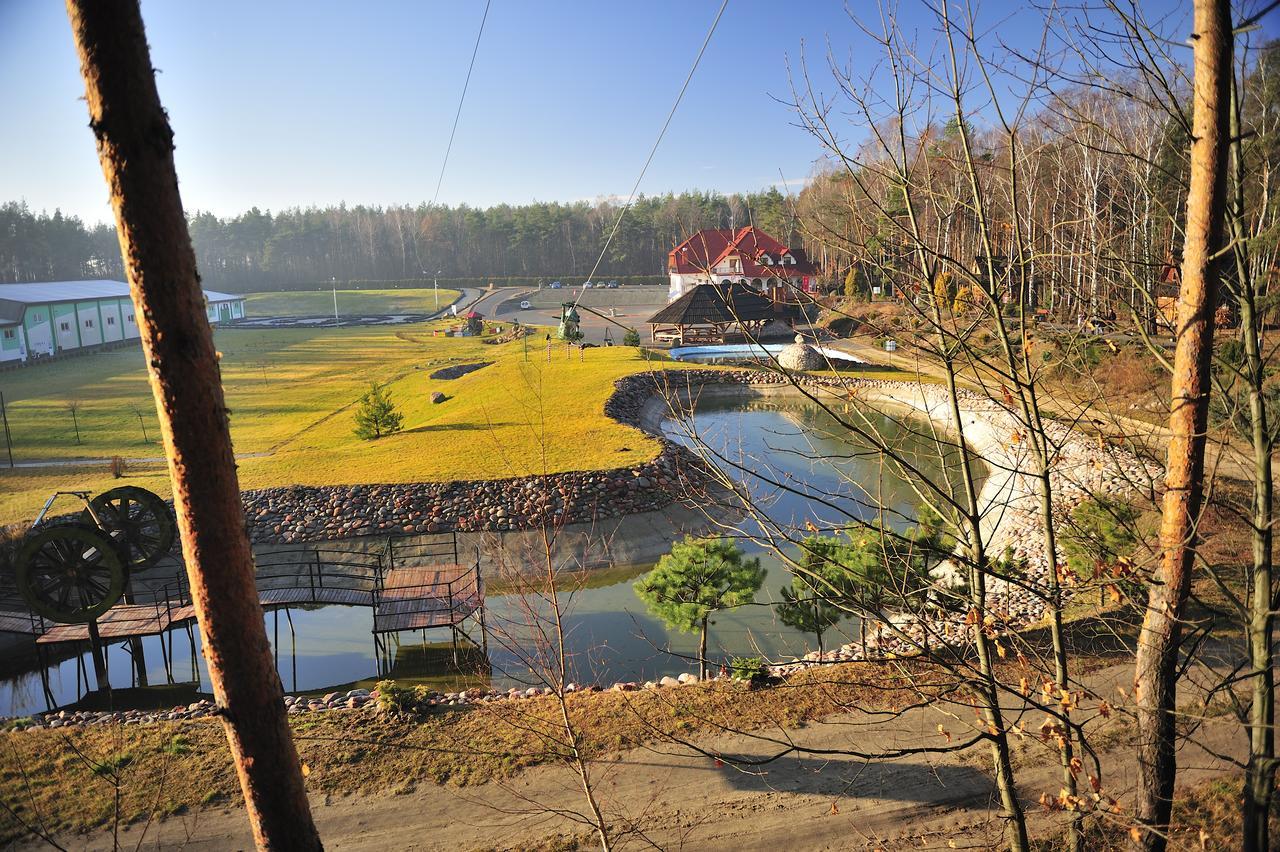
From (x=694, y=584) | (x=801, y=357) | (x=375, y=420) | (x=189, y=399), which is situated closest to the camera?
(x=189, y=399)

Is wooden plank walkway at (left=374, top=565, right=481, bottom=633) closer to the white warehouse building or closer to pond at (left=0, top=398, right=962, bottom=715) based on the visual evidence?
pond at (left=0, top=398, right=962, bottom=715)

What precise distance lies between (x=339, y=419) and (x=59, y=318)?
18868 millimetres

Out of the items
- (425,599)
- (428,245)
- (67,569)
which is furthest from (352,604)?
(428,245)

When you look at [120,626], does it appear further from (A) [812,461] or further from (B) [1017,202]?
(B) [1017,202]

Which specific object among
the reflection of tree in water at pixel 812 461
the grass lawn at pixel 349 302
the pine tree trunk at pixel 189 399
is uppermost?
the grass lawn at pixel 349 302

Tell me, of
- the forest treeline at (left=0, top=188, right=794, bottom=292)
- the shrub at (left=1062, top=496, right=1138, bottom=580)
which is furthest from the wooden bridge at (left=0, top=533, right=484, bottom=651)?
the forest treeline at (left=0, top=188, right=794, bottom=292)

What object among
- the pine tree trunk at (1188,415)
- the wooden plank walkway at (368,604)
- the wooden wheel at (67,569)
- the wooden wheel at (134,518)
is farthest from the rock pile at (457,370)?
the pine tree trunk at (1188,415)

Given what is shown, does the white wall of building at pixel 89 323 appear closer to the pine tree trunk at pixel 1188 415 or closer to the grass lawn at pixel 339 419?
the grass lawn at pixel 339 419

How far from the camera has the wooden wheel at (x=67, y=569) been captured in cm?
1101

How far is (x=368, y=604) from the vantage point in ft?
39.0

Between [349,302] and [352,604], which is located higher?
[349,302]

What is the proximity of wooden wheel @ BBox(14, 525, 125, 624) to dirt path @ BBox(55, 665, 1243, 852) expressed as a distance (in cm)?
563

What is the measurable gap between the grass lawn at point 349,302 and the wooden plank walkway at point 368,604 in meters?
56.6

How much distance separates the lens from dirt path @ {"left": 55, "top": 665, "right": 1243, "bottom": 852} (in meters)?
6.38
